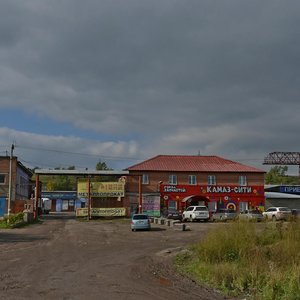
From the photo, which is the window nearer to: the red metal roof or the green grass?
the red metal roof

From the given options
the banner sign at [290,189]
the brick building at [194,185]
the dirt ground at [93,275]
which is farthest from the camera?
the banner sign at [290,189]

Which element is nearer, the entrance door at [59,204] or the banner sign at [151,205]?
the banner sign at [151,205]

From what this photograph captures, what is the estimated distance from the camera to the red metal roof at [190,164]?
217ft

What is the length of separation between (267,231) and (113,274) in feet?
23.7

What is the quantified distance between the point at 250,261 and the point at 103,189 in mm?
47125

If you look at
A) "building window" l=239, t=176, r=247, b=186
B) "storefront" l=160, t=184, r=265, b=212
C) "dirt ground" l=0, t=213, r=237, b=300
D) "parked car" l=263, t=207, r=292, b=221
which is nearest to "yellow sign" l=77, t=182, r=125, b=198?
"storefront" l=160, t=184, r=265, b=212

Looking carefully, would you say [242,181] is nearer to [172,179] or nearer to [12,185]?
[172,179]

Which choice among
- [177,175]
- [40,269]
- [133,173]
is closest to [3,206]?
[133,173]

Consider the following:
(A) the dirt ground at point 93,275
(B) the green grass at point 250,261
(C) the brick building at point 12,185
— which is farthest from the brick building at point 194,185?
(B) the green grass at point 250,261

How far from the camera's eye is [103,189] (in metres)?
60.6

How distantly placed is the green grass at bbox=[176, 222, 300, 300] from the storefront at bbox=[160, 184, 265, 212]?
45432 mm

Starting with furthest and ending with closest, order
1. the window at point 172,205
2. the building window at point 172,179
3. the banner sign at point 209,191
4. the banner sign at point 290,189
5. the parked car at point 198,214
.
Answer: the banner sign at point 290,189
the building window at point 172,179
the banner sign at point 209,191
the window at point 172,205
the parked car at point 198,214

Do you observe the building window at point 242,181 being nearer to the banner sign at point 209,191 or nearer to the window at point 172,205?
the banner sign at point 209,191

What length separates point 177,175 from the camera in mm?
66000
